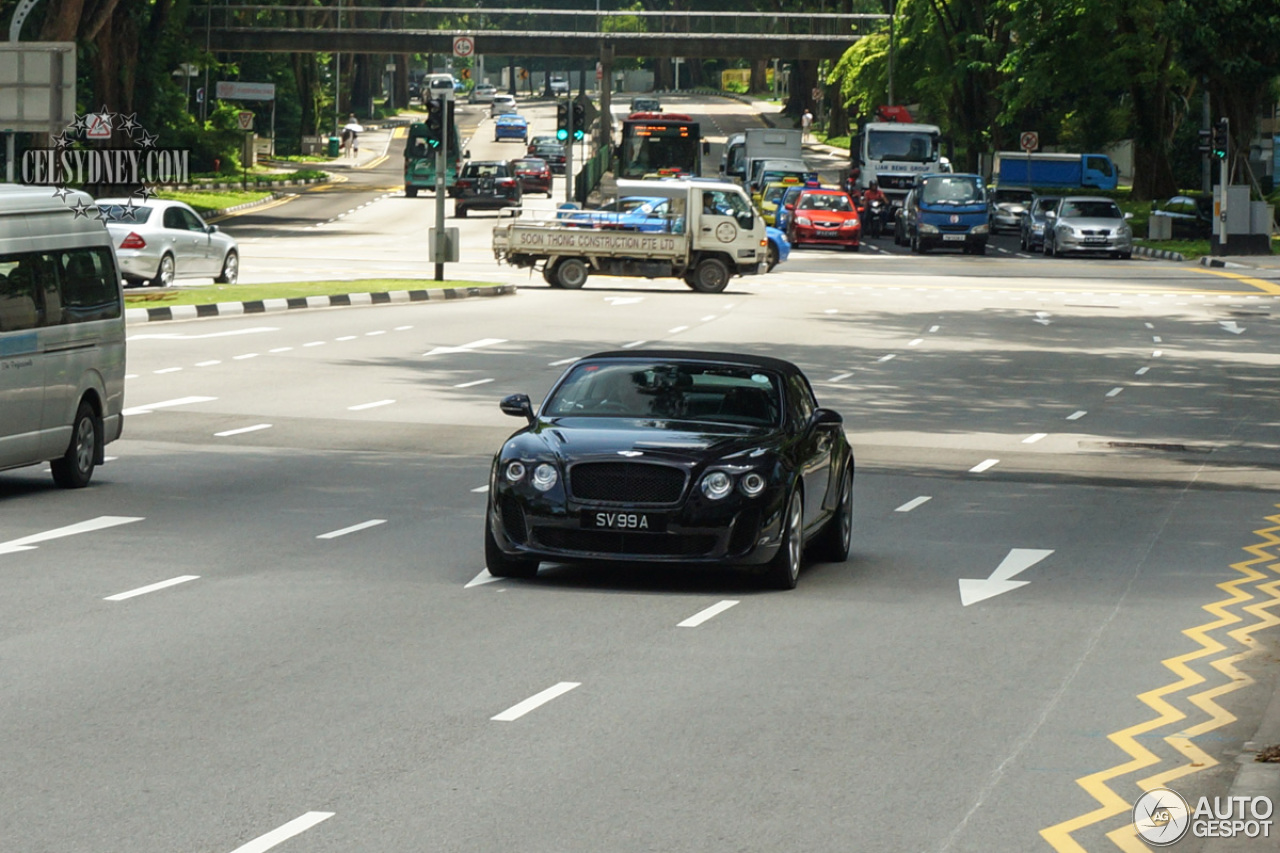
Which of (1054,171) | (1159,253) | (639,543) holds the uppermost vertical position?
(1054,171)

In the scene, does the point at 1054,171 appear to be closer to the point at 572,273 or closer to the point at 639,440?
the point at 572,273

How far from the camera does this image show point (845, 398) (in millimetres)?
23375

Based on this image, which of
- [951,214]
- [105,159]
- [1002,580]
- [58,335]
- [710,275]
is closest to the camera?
[1002,580]

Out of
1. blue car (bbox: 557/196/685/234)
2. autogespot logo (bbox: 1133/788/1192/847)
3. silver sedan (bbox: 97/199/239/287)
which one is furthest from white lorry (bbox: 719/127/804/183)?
autogespot logo (bbox: 1133/788/1192/847)

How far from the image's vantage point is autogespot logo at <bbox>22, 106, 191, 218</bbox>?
40344 mm

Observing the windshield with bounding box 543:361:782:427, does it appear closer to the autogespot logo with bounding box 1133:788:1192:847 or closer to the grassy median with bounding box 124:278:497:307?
the autogespot logo with bounding box 1133:788:1192:847

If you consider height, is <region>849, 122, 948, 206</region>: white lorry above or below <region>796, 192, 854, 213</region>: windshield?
above

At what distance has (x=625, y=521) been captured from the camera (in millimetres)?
11234

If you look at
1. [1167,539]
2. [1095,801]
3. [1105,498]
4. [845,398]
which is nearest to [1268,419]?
[845,398]

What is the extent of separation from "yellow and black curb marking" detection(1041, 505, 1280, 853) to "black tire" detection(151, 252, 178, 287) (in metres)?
25.0

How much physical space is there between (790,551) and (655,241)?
28855mm

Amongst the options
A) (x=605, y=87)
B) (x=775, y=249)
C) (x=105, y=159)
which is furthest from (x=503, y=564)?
(x=605, y=87)

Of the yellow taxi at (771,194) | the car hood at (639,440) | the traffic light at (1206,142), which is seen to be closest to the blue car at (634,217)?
the traffic light at (1206,142)

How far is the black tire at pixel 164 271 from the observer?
3531 centimetres
